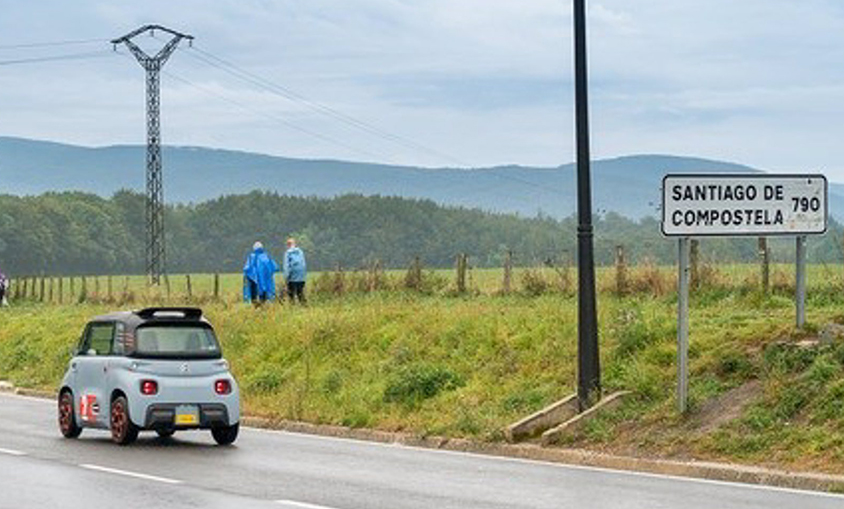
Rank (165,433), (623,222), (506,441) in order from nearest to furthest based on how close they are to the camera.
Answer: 1. (506,441)
2. (165,433)
3. (623,222)

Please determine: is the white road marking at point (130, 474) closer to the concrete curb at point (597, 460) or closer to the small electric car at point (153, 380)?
the small electric car at point (153, 380)

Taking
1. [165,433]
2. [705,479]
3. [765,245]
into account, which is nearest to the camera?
[705,479]

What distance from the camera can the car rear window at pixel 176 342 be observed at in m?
22.7

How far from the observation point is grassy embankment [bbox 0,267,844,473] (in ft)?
64.0

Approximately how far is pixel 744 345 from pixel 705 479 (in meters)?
4.84

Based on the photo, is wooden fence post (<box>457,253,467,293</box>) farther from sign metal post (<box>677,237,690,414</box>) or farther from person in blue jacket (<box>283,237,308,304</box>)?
sign metal post (<box>677,237,690,414</box>)

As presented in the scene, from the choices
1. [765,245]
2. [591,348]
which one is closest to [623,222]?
[765,245]

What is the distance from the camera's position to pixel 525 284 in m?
40.7

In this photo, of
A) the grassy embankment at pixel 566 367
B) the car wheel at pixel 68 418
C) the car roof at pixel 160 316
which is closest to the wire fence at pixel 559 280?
the grassy embankment at pixel 566 367

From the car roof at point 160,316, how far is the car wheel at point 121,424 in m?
1.03

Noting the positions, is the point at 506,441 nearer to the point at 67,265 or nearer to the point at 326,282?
the point at 326,282

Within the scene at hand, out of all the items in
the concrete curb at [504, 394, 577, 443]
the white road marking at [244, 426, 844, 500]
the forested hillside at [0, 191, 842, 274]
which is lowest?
the white road marking at [244, 426, 844, 500]

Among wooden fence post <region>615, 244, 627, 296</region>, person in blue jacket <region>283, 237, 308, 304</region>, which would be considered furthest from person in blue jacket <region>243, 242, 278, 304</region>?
wooden fence post <region>615, 244, 627, 296</region>

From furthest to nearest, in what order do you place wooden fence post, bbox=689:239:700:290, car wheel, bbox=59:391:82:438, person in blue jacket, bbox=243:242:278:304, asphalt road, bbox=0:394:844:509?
person in blue jacket, bbox=243:242:278:304
wooden fence post, bbox=689:239:700:290
car wheel, bbox=59:391:82:438
asphalt road, bbox=0:394:844:509
